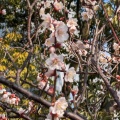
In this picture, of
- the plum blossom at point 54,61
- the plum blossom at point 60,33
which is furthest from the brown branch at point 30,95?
the plum blossom at point 60,33

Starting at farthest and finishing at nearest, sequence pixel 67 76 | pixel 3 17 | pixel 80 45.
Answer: pixel 3 17 < pixel 80 45 < pixel 67 76

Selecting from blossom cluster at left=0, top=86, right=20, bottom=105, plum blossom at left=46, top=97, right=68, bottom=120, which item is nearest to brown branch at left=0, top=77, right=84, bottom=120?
plum blossom at left=46, top=97, right=68, bottom=120

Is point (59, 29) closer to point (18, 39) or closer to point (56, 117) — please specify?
point (56, 117)

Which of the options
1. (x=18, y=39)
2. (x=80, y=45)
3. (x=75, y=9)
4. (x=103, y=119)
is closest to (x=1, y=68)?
(x=18, y=39)

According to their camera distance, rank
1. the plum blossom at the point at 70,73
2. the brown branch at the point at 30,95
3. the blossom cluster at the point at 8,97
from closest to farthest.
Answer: the brown branch at the point at 30,95
the plum blossom at the point at 70,73
the blossom cluster at the point at 8,97

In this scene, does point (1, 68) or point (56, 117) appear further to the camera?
point (1, 68)

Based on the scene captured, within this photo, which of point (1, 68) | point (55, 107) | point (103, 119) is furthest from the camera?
point (1, 68)

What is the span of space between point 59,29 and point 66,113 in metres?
0.39

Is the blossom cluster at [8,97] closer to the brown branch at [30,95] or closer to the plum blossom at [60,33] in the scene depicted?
the brown branch at [30,95]

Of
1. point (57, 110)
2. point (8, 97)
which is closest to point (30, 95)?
point (57, 110)

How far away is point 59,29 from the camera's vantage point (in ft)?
4.77

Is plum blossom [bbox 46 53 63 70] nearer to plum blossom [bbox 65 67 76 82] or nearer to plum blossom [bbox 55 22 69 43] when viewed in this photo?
plum blossom [bbox 55 22 69 43]

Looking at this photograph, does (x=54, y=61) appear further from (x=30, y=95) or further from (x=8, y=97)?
(x=8, y=97)

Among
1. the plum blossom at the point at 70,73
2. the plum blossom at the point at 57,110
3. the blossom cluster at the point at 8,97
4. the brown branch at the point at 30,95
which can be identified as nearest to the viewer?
the plum blossom at the point at 57,110
